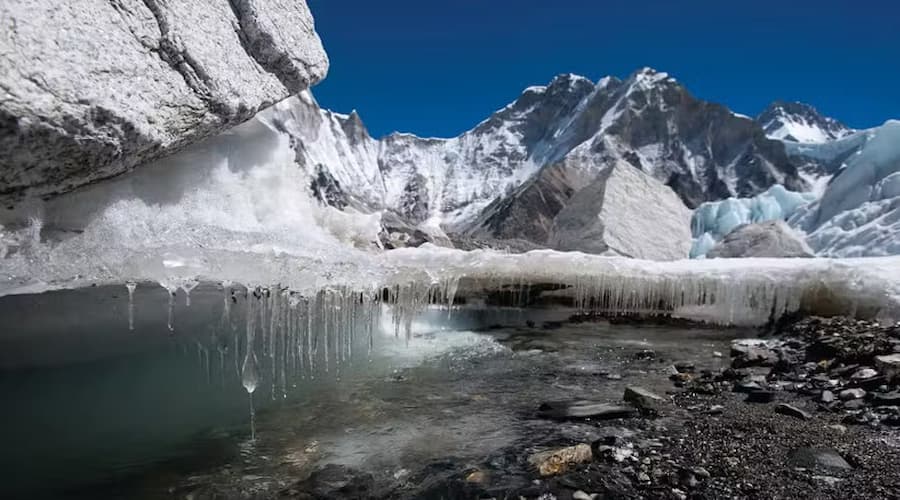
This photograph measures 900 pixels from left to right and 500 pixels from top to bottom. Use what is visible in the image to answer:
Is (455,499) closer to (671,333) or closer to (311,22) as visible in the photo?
(311,22)

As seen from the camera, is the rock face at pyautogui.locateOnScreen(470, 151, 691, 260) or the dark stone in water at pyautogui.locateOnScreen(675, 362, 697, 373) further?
the rock face at pyautogui.locateOnScreen(470, 151, 691, 260)

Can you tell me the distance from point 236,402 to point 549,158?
377ft

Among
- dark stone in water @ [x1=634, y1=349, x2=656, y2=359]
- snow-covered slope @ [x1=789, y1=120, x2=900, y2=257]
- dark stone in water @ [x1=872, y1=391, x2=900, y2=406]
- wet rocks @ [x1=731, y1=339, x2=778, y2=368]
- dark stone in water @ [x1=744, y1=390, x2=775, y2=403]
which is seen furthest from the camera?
snow-covered slope @ [x1=789, y1=120, x2=900, y2=257]

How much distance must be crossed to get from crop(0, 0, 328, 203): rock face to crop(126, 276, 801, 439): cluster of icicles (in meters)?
1.55

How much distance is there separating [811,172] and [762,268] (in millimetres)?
77414

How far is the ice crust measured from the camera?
509 cm

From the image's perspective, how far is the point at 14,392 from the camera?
6.47 metres

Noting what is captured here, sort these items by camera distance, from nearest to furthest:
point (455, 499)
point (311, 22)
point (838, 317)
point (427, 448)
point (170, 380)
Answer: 1. point (455, 499)
2. point (427, 448)
3. point (170, 380)
4. point (311, 22)
5. point (838, 317)

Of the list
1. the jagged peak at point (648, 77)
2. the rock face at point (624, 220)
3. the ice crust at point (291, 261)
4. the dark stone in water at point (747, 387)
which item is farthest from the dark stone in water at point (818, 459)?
the jagged peak at point (648, 77)

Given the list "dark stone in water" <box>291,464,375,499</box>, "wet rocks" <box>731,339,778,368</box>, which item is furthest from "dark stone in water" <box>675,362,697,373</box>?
"dark stone in water" <box>291,464,375,499</box>

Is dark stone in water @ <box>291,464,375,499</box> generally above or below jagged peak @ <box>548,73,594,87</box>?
below

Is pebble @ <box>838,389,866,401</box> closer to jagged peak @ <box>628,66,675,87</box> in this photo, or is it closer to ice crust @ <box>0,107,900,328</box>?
ice crust @ <box>0,107,900,328</box>

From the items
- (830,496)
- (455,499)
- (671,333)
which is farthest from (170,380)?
(671,333)

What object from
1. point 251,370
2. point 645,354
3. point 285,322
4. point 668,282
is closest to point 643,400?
point 645,354
